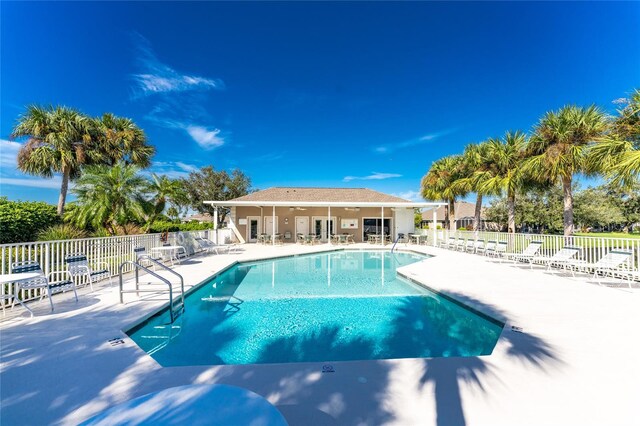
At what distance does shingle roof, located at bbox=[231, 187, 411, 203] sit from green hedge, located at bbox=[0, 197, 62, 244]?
1141 cm

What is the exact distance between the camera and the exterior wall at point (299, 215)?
21.3 meters

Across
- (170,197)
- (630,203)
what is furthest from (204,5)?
(630,203)

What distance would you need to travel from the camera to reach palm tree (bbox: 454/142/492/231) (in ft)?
56.9

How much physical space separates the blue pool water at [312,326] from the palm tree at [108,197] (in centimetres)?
807

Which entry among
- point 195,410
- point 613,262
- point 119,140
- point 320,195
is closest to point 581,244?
point 613,262

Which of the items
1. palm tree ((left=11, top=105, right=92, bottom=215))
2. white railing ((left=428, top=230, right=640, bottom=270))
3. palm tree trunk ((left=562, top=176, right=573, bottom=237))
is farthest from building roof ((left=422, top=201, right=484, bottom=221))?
palm tree ((left=11, top=105, right=92, bottom=215))

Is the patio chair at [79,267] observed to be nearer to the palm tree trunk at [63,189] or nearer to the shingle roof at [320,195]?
the palm tree trunk at [63,189]

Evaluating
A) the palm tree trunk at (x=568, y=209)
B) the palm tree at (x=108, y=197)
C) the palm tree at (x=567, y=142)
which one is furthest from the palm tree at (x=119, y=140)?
the palm tree trunk at (x=568, y=209)

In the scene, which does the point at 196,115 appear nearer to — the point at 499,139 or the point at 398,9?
the point at 398,9

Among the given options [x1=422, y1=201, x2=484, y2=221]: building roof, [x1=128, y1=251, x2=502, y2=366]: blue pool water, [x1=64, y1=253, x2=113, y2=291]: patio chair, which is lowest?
[x1=128, y1=251, x2=502, y2=366]: blue pool water

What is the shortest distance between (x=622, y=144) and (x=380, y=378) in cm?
1035

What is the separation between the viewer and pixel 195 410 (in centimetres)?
169

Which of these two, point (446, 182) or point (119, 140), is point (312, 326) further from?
point (446, 182)

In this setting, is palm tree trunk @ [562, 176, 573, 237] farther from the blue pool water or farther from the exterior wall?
the exterior wall
